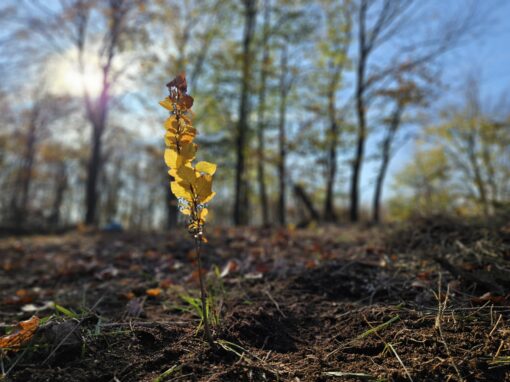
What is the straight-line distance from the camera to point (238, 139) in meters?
9.62

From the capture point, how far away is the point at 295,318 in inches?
61.6

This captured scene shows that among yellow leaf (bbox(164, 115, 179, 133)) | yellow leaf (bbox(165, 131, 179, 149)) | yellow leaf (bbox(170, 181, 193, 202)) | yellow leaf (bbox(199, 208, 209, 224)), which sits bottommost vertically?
yellow leaf (bbox(199, 208, 209, 224))

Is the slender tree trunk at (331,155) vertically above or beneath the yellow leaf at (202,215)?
above

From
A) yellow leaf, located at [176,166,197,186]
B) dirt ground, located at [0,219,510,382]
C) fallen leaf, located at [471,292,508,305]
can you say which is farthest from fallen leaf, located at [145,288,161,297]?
fallen leaf, located at [471,292,508,305]

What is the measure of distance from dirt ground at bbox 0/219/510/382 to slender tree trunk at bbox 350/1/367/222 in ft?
26.3

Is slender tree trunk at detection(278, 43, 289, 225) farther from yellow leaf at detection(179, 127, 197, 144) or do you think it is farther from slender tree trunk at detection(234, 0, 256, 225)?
yellow leaf at detection(179, 127, 197, 144)

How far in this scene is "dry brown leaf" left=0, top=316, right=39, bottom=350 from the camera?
111cm

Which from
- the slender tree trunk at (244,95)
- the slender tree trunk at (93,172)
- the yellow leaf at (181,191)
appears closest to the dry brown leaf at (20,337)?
the yellow leaf at (181,191)

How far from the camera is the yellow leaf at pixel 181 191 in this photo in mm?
1133

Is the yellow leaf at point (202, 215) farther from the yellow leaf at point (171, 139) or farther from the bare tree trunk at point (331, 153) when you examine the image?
the bare tree trunk at point (331, 153)

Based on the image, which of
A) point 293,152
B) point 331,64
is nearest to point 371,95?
point 331,64

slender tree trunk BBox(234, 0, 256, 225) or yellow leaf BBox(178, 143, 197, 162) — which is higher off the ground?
slender tree trunk BBox(234, 0, 256, 225)

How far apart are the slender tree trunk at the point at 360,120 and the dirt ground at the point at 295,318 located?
8.03m

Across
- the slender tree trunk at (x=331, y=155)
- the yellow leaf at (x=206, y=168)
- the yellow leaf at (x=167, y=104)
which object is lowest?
the yellow leaf at (x=206, y=168)
